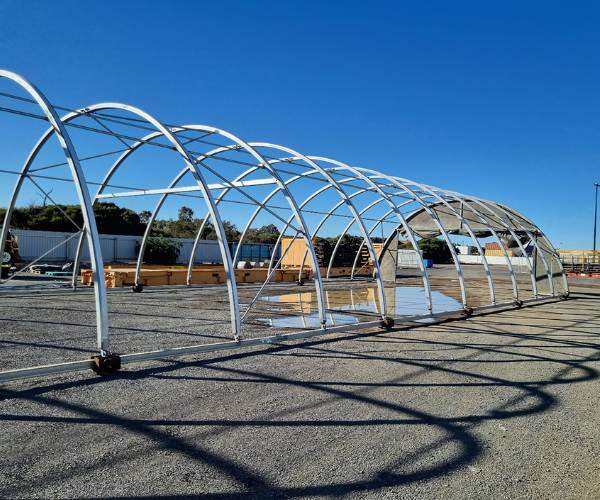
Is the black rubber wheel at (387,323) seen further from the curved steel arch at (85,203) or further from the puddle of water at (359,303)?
the curved steel arch at (85,203)

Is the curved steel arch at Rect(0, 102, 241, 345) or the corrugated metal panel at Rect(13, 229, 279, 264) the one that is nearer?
the curved steel arch at Rect(0, 102, 241, 345)

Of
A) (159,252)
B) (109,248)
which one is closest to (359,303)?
(159,252)

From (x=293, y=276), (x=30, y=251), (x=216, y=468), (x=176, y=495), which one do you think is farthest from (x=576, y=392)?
(x=30, y=251)

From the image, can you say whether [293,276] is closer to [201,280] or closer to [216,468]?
[201,280]

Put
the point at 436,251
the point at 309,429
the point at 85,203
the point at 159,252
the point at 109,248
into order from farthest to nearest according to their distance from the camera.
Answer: the point at 436,251 < the point at 109,248 < the point at 159,252 < the point at 85,203 < the point at 309,429

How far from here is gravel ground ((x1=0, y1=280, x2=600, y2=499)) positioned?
381cm

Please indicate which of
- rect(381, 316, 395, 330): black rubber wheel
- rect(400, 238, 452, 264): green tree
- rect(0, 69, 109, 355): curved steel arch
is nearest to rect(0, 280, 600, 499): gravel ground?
rect(0, 69, 109, 355): curved steel arch

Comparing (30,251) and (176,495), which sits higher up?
(30,251)

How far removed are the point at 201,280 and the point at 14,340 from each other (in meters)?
13.7

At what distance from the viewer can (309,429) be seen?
496cm

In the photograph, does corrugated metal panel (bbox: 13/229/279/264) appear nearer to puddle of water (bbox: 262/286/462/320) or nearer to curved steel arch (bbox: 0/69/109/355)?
puddle of water (bbox: 262/286/462/320)

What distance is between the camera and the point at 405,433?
492 cm

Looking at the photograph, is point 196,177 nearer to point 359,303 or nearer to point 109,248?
point 359,303

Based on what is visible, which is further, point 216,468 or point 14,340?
point 14,340
